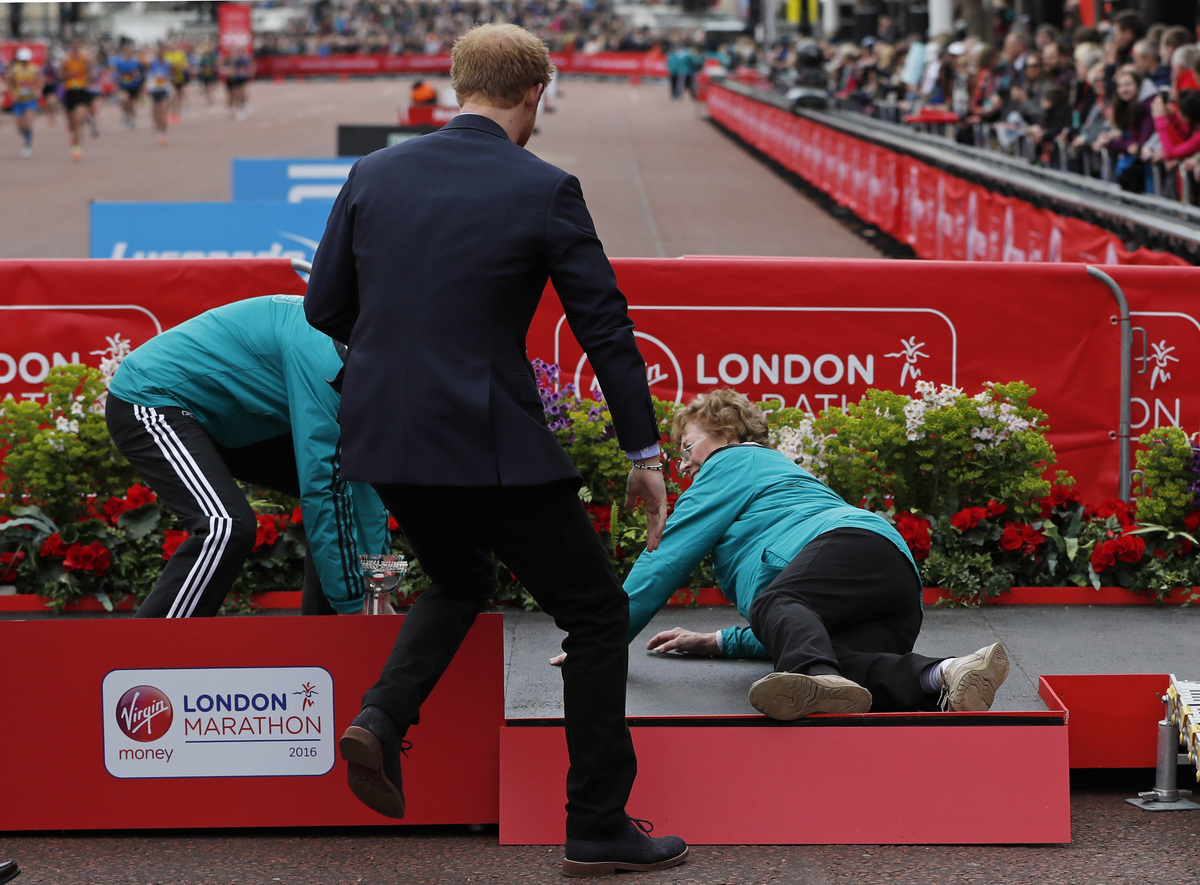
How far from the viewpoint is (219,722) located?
3934 mm

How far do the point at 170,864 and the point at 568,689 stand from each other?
1.17m

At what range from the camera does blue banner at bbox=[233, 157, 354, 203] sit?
46.4 ft

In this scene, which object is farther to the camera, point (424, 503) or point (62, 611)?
point (62, 611)

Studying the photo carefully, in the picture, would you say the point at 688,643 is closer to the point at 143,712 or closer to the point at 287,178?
the point at 143,712

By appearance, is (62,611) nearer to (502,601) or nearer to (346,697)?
(502,601)

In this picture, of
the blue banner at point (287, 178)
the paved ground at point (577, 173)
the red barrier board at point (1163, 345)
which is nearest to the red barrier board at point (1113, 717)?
the red barrier board at point (1163, 345)

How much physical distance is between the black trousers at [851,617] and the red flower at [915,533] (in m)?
1.11

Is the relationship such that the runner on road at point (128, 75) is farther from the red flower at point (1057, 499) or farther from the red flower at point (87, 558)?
the red flower at point (1057, 499)

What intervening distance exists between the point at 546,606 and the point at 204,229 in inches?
332

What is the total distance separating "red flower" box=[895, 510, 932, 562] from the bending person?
3.12 ft

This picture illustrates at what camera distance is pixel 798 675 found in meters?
3.77

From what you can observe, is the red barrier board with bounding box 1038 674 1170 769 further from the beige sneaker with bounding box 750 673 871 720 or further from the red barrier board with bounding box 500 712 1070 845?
the beige sneaker with bounding box 750 673 871 720

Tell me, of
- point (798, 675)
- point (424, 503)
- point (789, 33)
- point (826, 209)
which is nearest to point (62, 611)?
point (424, 503)

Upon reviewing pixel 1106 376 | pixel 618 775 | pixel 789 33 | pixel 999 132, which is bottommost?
pixel 618 775
